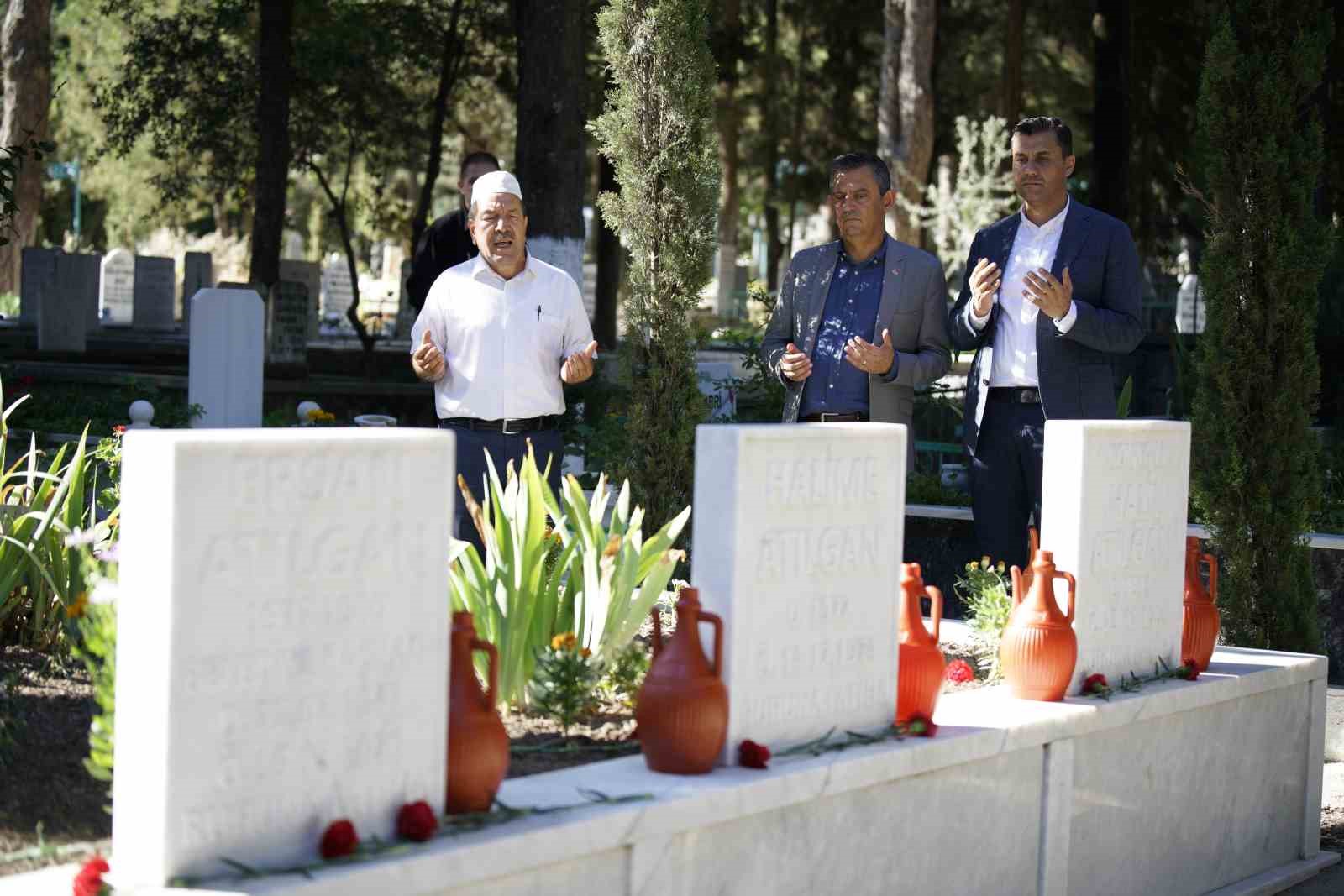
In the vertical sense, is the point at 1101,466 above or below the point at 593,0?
below

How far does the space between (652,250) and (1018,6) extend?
2271 centimetres

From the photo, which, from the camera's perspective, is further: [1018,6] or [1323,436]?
[1018,6]

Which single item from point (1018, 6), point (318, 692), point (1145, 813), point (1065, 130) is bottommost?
point (1145, 813)

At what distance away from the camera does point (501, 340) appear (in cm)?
560

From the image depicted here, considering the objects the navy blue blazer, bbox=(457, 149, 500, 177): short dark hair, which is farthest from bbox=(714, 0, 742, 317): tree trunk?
the navy blue blazer

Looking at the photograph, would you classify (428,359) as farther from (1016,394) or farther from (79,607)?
(1016,394)

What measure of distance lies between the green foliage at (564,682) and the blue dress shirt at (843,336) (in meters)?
1.70

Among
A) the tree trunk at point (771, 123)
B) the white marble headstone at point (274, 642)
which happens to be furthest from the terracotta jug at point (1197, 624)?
the tree trunk at point (771, 123)

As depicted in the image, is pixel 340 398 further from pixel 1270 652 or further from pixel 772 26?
pixel 772 26

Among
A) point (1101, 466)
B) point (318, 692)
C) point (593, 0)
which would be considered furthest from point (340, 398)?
point (318, 692)

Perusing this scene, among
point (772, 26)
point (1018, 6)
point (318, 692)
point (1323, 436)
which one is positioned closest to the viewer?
point (318, 692)

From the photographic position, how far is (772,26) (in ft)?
103

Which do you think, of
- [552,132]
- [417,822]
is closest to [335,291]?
[552,132]

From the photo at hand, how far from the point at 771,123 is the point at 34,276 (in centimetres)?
1581
